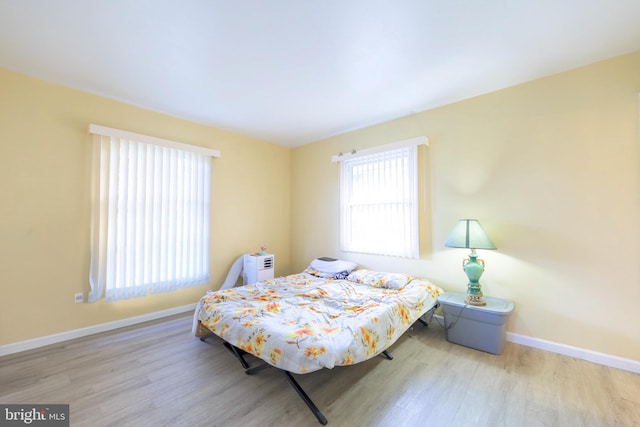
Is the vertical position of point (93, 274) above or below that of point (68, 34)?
below

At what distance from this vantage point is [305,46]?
2127 millimetres

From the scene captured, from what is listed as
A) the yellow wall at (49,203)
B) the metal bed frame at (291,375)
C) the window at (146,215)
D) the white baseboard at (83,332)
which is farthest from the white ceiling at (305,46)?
the white baseboard at (83,332)

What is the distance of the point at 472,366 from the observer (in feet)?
7.34

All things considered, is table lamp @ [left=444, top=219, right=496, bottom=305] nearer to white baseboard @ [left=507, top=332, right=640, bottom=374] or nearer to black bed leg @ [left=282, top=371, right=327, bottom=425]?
white baseboard @ [left=507, top=332, right=640, bottom=374]

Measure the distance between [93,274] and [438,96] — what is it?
4.48 metres

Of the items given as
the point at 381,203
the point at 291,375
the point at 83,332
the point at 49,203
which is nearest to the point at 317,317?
the point at 291,375

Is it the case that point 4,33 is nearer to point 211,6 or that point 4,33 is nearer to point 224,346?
point 211,6

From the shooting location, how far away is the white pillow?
3675 millimetres

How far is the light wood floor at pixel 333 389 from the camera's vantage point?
1.65 metres

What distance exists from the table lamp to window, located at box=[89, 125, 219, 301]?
3375 mm

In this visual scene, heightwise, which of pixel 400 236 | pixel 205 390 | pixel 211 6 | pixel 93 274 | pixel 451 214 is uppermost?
pixel 211 6

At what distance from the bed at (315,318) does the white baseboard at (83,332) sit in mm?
1086

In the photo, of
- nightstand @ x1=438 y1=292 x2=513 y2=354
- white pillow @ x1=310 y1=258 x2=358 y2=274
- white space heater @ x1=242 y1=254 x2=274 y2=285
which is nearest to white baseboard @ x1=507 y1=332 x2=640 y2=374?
nightstand @ x1=438 y1=292 x2=513 y2=354

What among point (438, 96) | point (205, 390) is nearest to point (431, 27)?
point (438, 96)
